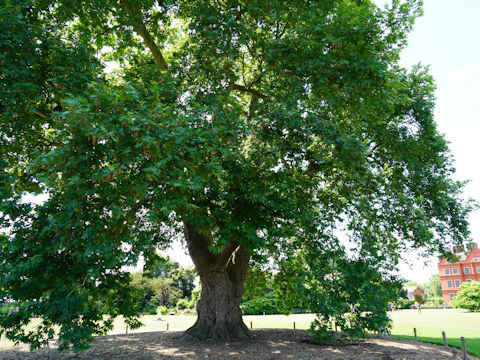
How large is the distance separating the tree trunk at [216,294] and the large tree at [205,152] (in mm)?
56

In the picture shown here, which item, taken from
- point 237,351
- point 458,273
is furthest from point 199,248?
point 458,273

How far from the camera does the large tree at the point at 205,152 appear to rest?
20.2 ft

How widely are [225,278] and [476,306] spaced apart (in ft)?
123

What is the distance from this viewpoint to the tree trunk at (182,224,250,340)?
11.7 m

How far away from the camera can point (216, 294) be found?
39.2ft

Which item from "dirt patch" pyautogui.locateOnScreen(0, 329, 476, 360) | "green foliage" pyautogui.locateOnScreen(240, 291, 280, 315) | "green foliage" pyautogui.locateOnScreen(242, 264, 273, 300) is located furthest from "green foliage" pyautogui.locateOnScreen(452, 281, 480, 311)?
"green foliage" pyautogui.locateOnScreen(242, 264, 273, 300)

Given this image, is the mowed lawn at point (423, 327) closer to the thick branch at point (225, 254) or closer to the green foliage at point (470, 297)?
the thick branch at point (225, 254)

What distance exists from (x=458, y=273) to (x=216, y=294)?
229ft

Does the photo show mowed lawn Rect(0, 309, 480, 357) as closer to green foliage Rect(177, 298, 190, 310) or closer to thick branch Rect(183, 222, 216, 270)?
thick branch Rect(183, 222, 216, 270)

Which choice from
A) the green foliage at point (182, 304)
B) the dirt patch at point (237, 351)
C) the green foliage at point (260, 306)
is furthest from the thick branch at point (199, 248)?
Answer: the green foliage at point (182, 304)

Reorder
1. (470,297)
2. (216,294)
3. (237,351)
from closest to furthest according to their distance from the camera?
(237,351), (216,294), (470,297)

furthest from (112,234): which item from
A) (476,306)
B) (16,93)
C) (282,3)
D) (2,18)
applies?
(476,306)

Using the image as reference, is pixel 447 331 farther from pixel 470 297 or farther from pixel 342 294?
pixel 470 297

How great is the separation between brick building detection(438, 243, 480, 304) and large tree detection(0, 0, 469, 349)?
61.3 meters
